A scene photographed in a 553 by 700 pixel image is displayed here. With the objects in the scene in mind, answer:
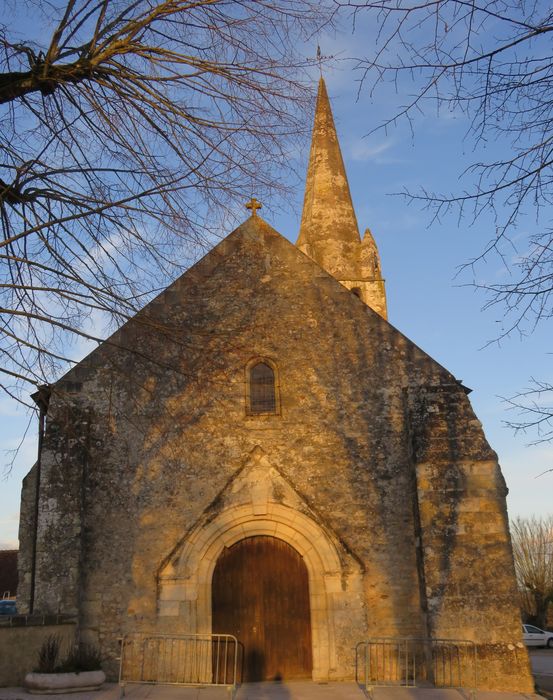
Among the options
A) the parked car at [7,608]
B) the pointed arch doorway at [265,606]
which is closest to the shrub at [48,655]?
the pointed arch doorway at [265,606]

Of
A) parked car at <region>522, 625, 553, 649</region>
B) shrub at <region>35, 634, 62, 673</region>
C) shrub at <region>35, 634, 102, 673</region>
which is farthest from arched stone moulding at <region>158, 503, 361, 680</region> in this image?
parked car at <region>522, 625, 553, 649</region>

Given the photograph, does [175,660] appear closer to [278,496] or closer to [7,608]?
[278,496]

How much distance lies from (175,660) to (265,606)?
157 centimetres

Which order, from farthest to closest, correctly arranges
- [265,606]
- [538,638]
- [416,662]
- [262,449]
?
1. [538,638]
2. [262,449]
3. [265,606]
4. [416,662]

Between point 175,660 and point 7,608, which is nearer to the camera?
point 175,660

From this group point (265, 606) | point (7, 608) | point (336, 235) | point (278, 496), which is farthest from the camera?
point (7, 608)

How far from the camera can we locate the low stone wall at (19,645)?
31.7 ft

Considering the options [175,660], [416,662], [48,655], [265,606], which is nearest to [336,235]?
[265,606]

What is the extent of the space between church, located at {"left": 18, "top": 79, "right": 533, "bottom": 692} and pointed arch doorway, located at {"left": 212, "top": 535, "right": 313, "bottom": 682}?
0.07 feet

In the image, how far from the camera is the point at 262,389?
41.5 ft

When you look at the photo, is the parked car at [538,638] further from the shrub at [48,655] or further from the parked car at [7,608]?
the shrub at [48,655]

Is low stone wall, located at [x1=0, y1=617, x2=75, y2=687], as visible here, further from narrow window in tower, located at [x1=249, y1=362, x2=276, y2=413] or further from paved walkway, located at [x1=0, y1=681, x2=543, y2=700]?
narrow window in tower, located at [x1=249, y1=362, x2=276, y2=413]

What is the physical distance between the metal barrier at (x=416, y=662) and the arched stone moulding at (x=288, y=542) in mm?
529

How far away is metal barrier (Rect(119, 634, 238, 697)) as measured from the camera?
1080cm
